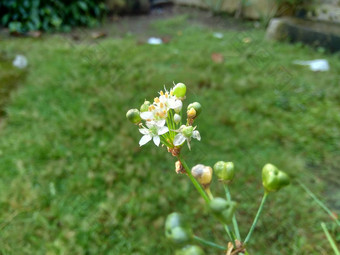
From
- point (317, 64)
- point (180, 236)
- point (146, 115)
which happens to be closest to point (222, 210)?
point (180, 236)

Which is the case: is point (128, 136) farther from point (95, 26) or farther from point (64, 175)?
point (95, 26)

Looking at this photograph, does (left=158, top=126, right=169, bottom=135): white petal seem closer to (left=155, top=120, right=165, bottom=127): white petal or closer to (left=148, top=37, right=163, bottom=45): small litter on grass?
(left=155, top=120, right=165, bottom=127): white petal

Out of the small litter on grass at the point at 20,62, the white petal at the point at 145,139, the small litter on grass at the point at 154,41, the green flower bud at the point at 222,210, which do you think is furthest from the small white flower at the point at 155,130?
the small litter on grass at the point at 154,41

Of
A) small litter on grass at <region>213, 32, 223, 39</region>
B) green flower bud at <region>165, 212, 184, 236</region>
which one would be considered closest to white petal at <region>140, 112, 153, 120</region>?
green flower bud at <region>165, 212, 184, 236</region>

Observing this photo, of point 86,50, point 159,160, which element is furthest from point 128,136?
point 86,50

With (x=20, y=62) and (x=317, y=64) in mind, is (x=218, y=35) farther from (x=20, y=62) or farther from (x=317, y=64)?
(x=20, y=62)

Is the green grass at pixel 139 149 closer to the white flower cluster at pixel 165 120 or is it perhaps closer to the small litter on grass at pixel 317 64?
the small litter on grass at pixel 317 64
